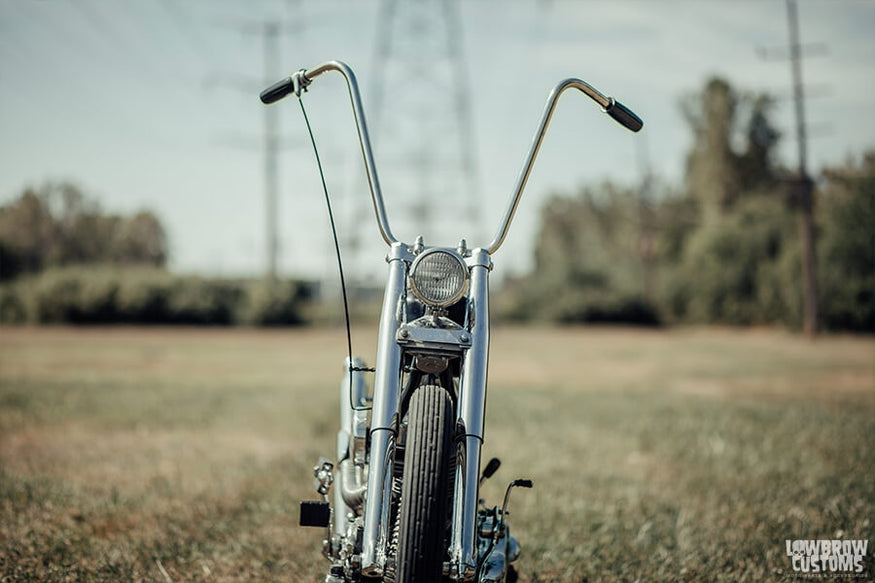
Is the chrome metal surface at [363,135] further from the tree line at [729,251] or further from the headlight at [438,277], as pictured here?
the tree line at [729,251]

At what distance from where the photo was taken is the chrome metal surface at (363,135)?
326 centimetres

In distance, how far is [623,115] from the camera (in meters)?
3.57

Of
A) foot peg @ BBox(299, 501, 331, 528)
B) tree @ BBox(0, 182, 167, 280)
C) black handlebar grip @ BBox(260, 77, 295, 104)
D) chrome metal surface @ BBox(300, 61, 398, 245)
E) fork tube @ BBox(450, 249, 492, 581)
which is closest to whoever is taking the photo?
fork tube @ BBox(450, 249, 492, 581)

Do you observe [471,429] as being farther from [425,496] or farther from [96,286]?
[96,286]

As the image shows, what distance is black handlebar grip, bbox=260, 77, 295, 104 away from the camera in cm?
365

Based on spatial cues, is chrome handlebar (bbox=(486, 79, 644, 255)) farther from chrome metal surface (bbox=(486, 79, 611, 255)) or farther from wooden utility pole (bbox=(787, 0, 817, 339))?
wooden utility pole (bbox=(787, 0, 817, 339))

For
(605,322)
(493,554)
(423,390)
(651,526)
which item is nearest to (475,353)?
(423,390)

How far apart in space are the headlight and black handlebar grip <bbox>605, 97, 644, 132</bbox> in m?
1.22

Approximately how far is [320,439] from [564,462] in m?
2.93

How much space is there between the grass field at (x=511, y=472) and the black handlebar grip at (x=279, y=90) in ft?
7.95

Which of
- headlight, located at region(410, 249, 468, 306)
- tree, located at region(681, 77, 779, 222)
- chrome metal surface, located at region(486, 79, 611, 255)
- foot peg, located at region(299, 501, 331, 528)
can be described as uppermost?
tree, located at region(681, 77, 779, 222)

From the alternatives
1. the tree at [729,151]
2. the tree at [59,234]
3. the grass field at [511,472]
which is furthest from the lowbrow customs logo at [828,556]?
the tree at [729,151]

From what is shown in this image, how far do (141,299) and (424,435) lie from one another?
130 feet

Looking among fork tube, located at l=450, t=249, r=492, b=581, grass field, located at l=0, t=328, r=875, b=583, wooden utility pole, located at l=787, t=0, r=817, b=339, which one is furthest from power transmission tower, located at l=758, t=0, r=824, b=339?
fork tube, located at l=450, t=249, r=492, b=581
